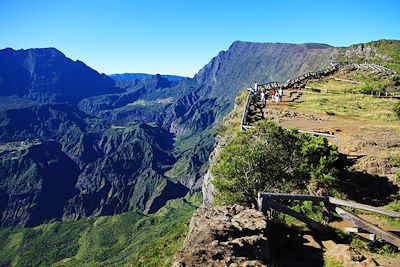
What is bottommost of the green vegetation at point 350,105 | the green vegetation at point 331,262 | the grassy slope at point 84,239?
the grassy slope at point 84,239

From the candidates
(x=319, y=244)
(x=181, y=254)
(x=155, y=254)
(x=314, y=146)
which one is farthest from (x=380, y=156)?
(x=181, y=254)

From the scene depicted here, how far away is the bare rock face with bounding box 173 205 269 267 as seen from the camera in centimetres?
1215

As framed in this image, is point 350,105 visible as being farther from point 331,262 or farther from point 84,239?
point 84,239

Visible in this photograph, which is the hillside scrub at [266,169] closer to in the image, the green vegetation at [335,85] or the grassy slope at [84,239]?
the green vegetation at [335,85]

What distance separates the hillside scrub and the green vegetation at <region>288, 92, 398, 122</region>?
28.9m

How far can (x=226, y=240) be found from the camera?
14.0 meters

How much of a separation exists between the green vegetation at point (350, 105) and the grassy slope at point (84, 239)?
198ft

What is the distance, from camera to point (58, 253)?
140875 millimetres

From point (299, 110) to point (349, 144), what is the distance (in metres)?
23.3

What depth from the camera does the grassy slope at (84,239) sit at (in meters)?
124

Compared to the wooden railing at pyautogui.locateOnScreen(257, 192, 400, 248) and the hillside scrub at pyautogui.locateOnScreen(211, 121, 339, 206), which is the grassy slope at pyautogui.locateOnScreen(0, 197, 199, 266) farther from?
the wooden railing at pyautogui.locateOnScreen(257, 192, 400, 248)

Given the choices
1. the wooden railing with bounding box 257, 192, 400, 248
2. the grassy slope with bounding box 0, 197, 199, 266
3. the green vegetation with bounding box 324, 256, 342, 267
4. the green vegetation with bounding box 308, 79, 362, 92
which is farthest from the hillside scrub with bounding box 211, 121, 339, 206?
the grassy slope with bounding box 0, 197, 199, 266

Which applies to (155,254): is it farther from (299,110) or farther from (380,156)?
(299,110)

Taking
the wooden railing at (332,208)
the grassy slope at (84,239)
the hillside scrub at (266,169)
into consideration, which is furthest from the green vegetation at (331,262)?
the grassy slope at (84,239)
